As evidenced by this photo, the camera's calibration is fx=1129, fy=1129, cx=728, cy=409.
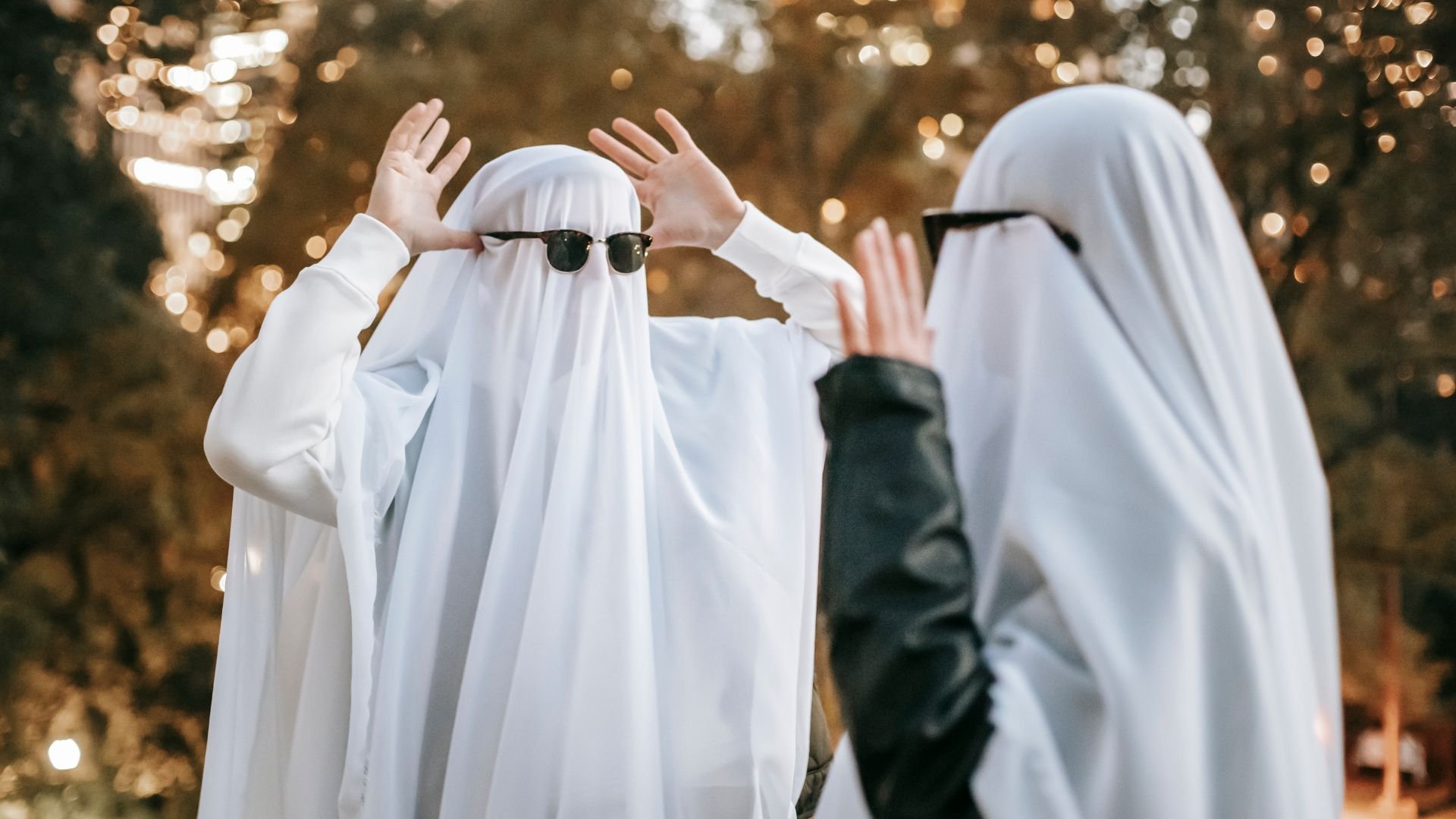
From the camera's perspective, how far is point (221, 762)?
211 centimetres

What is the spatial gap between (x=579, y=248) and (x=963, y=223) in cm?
112

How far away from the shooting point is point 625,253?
7.19 ft

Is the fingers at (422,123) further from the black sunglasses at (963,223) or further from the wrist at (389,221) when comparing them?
the black sunglasses at (963,223)

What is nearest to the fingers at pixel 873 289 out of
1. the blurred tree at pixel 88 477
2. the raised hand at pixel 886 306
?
the raised hand at pixel 886 306

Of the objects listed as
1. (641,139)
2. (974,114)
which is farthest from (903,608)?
(974,114)

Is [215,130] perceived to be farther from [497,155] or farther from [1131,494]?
[1131,494]

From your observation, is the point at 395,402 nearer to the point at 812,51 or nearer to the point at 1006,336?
the point at 1006,336

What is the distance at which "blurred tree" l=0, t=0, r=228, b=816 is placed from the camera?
15.8ft

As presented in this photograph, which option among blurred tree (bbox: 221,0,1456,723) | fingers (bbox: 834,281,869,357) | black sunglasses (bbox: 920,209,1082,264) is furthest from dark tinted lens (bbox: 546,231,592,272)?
blurred tree (bbox: 221,0,1456,723)

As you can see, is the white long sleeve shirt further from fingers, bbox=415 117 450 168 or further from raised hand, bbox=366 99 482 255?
fingers, bbox=415 117 450 168

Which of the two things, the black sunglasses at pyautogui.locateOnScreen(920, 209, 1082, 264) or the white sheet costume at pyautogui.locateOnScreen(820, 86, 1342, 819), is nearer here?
the white sheet costume at pyautogui.locateOnScreen(820, 86, 1342, 819)

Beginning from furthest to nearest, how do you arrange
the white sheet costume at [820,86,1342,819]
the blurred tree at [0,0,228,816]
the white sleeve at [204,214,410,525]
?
the blurred tree at [0,0,228,816]
the white sleeve at [204,214,410,525]
the white sheet costume at [820,86,1342,819]

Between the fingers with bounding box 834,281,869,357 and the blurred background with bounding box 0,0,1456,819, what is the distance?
15.7 feet

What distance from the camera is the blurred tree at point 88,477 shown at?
15.8ft
